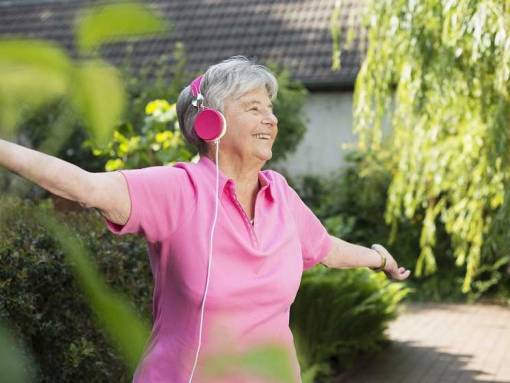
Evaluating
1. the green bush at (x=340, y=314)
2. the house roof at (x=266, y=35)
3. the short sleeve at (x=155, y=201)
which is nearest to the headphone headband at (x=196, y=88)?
the short sleeve at (x=155, y=201)

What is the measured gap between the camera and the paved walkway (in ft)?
25.4

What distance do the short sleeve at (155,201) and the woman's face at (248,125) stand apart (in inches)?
7.9

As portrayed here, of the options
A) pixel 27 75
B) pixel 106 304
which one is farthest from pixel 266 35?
pixel 27 75

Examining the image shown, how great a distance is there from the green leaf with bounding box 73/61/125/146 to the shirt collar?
1887 mm

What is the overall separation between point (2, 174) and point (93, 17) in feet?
0.73

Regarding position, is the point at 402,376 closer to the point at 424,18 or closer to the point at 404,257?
the point at 424,18

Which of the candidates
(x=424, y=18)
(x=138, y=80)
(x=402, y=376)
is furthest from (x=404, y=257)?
(x=424, y=18)

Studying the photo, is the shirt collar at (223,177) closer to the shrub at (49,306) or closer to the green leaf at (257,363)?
the shrub at (49,306)

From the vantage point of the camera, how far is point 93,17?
525 millimetres

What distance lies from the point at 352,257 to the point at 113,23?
8.27ft

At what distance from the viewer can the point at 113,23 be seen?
1.72 feet

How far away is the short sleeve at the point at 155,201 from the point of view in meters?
2.12

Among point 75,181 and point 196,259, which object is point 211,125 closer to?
point 196,259

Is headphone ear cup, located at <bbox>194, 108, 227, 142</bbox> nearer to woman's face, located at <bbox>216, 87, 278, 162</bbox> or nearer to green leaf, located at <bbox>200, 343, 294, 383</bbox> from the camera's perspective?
woman's face, located at <bbox>216, 87, 278, 162</bbox>
